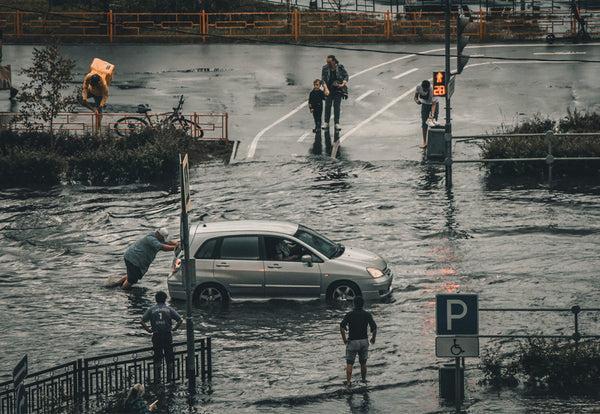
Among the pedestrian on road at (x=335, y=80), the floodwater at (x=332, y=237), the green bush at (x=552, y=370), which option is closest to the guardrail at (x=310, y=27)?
the floodwater at (x=332, y=237)

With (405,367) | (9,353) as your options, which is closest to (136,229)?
(9,353)

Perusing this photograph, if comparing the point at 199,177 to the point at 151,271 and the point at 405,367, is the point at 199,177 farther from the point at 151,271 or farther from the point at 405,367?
the point at 405,367

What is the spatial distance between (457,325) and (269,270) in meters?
5.85

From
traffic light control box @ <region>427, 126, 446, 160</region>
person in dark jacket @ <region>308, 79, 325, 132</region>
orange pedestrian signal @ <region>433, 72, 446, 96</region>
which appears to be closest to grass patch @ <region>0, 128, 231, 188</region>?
person in dark jacket @ <region>308, 79, 325, 132</region>

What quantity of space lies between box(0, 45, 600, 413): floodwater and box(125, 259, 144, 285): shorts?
278 millimetres

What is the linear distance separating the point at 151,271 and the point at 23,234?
453 centimetres

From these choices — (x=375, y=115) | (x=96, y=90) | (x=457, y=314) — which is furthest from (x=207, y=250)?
(x=375, y=115)

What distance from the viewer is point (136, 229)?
982 inches

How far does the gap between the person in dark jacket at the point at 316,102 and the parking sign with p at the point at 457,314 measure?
17.5 metres

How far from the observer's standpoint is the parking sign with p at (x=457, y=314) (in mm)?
14445

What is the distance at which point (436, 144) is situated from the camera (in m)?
29.2

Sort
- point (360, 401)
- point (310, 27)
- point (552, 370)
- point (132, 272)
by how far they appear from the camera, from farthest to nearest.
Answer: point (310, 27) → point (132, 272) → point (552, 370) → point (360, 401)

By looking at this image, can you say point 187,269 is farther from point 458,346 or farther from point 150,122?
point 150,122

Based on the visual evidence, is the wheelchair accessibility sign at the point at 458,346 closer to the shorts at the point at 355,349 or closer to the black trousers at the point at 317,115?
the shorts at the point at 355,349
